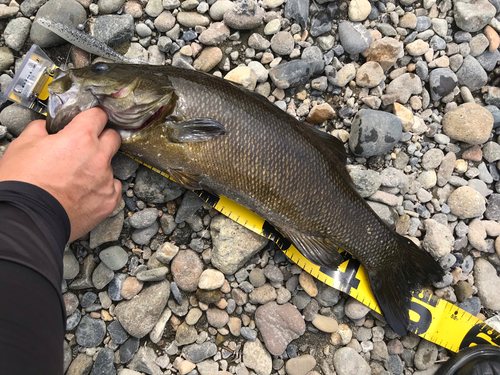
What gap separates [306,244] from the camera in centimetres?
292

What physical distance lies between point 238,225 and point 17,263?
5.76 ft

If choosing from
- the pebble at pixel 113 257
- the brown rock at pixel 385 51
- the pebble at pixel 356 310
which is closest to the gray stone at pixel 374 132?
the brown rock at pixel 385 51

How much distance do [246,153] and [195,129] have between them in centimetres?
44

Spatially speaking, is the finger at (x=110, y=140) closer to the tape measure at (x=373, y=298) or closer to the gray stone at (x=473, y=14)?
the tape measure at (x=373, y=298)

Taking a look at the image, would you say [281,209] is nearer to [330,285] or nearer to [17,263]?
[330,285]

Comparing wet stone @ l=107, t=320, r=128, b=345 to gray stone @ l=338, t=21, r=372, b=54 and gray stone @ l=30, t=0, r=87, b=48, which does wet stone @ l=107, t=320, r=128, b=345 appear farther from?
gray stone @ l=338, t=21, r=372, b=54

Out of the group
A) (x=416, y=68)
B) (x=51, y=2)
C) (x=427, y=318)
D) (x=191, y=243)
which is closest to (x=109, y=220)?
(x=191, y=243)

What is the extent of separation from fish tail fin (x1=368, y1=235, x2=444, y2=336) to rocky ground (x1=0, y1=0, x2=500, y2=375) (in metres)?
0.23

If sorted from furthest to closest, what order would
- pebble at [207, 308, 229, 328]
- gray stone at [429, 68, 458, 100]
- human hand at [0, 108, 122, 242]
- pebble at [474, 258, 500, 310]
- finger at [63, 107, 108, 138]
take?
gray stone at [429, 68, 458, 100], pebble at [474, 258, 500, 310], pebble at [207, 308, 229, 328], finger at [63, 107, 108, 138], human hand at [0, 108, 122, 242]

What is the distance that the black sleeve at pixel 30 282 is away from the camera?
1.49 metres

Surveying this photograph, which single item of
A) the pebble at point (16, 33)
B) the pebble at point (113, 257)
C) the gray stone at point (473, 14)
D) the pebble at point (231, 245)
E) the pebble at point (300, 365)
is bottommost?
the pebble at point (300, 365)

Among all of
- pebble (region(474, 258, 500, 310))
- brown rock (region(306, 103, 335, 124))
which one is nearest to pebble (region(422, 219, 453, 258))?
pebble (region(474, 258, 500, 310))

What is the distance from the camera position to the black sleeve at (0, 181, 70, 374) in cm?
149

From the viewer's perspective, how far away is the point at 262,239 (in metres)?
3.06
